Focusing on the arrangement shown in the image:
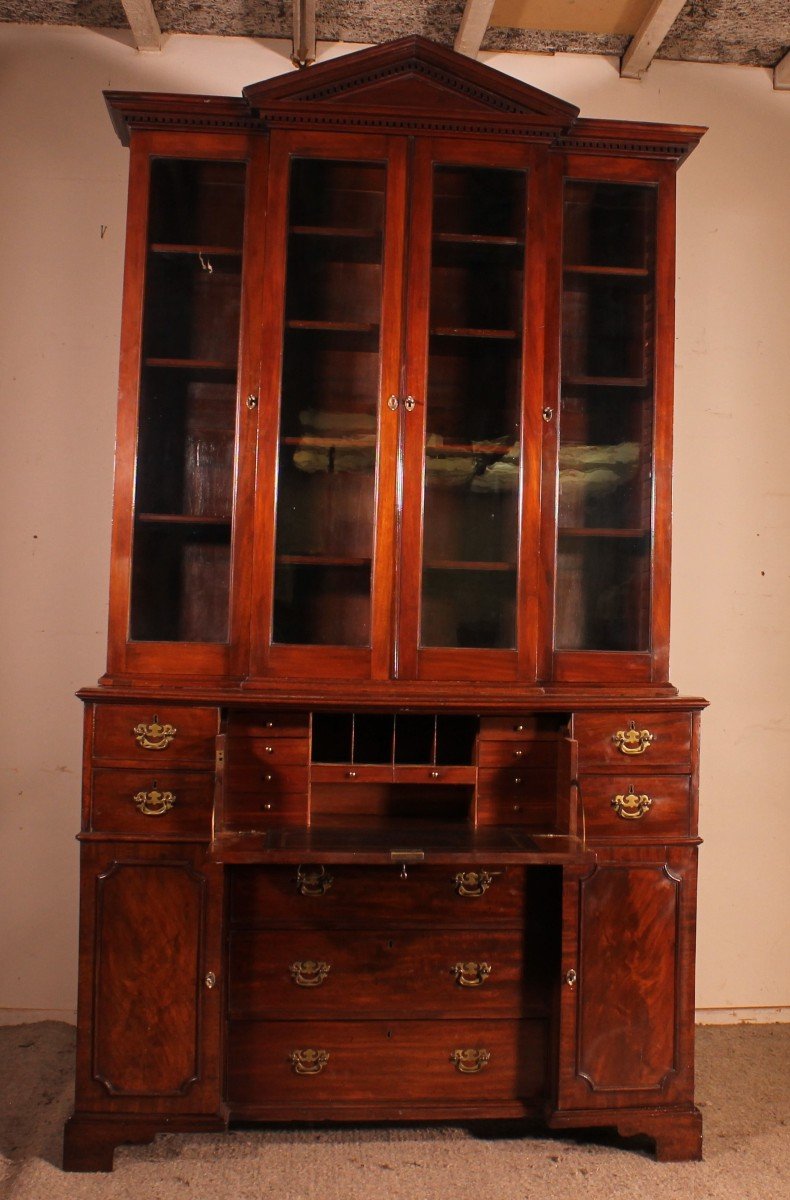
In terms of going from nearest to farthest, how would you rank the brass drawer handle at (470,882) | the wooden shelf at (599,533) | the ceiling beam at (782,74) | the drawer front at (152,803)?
the drawer front at (152,803) → the brass drawer handle at (470,882) → the wooden shelf at (599,533) → the ceiling beam at (782,74)

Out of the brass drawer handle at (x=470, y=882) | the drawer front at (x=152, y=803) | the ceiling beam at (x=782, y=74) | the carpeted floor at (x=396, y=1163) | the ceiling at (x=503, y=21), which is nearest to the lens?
the carpeted floor at (x=396, y=1163)

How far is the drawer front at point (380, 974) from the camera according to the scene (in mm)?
2174

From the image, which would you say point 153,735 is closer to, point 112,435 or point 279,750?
point 279,750

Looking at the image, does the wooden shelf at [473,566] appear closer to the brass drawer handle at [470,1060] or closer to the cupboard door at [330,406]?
the cupboard door at [330,406]

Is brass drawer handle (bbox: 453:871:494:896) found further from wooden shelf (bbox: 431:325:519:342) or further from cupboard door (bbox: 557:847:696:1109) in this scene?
wooden shelf (bbox: 431:325:519:342)

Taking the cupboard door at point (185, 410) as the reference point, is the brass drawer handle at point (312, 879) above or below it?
below

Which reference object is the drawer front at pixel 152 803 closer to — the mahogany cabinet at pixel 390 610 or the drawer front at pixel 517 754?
the mahogany cabinet at pixel 390 610

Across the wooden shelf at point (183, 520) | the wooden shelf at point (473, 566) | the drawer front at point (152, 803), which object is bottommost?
the drawer front at point (152, 803)

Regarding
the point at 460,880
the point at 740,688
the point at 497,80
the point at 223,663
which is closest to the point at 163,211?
the point at 497,80

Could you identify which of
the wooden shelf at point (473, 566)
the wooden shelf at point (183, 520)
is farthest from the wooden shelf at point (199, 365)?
the wooden shelf at point (473, 566)

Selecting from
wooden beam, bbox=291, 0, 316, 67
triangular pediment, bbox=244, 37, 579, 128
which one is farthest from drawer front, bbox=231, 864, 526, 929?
wooden beam, bbox=291, 0, 316, 67

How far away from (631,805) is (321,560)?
95cm

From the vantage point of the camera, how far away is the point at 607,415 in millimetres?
2332

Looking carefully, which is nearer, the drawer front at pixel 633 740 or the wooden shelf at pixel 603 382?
the drawer front at pixel 633 740
